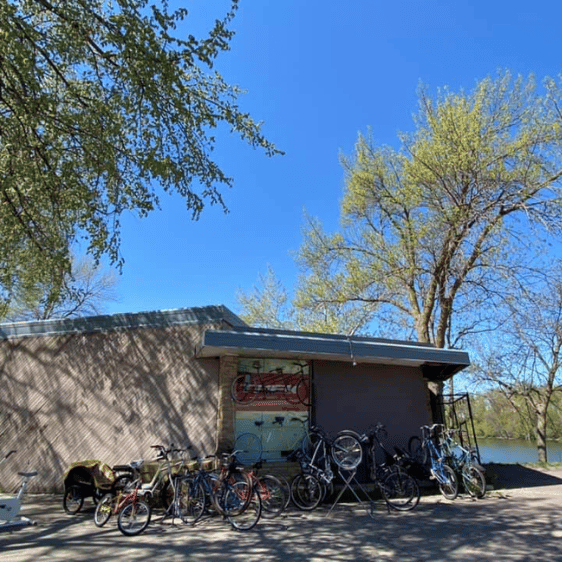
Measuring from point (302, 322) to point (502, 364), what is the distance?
10.4m

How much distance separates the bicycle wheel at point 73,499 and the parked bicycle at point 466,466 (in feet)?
21.5

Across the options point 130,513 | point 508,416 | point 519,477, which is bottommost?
point 519,477

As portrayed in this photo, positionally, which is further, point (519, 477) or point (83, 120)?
point (519, 477)

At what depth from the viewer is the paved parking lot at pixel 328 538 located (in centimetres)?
491

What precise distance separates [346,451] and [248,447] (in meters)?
2.00

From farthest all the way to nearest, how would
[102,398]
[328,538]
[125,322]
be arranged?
[125,322], [102,398], [328,538]

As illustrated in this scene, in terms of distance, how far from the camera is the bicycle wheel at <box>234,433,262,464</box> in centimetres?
839

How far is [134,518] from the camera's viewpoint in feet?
19.1

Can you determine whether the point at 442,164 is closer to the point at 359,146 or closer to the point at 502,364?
the point at 359,146

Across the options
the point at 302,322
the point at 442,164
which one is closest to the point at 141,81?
the point at 442,164

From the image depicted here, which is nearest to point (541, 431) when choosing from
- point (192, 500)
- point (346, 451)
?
point (346, 451)

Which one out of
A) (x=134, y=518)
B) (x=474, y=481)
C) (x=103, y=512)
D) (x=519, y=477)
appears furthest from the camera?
(x=519, y=477)

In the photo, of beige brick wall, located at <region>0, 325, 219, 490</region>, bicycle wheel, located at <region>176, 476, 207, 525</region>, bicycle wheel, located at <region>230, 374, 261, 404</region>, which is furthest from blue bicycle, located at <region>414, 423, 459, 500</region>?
bicycle wheel, located at <region>176, 476, 207, 525</region>

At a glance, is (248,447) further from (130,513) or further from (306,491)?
(130,513)
